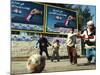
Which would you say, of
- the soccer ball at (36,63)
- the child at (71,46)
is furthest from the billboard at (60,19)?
the soccer ball at (36,63)

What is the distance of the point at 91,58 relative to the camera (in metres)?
1.96

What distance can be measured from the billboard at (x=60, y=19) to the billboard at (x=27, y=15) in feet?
0.26

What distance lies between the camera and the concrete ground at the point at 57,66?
167 centimetres

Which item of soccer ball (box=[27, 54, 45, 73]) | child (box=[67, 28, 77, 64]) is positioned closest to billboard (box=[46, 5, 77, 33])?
child (box=[67, 28, 77, 64])

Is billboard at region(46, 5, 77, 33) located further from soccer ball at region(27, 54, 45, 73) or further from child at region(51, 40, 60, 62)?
soccer ball at region(27, 54, 45, 73)

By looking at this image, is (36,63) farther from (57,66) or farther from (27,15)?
(27,15)

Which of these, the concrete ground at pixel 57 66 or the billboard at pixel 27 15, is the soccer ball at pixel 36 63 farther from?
the billboard at pixel 27 15

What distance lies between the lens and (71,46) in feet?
6.20

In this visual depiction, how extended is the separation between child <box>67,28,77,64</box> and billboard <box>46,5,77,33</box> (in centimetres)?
6

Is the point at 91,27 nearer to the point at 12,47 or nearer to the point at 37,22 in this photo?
the point at 37,22

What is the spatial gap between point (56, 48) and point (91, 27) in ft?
1.40

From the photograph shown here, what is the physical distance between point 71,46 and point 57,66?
0.24 metres

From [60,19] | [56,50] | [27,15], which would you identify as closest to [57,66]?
[56,50]
